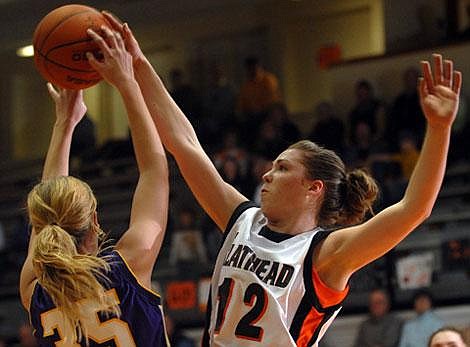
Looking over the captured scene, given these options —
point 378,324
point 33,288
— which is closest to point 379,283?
point 378,324

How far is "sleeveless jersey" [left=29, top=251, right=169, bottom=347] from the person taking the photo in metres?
3.13

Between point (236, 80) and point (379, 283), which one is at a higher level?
point (236, 80)

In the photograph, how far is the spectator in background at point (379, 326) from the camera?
29.3 feet

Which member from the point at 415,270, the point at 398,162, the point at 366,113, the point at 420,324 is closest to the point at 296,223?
the point at 420,324

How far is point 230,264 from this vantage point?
359 cm

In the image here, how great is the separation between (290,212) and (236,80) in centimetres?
1202

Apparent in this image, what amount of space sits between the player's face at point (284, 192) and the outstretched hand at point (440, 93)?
0.59 metres

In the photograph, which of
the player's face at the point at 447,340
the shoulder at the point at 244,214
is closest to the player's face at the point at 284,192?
the shoulder at the point at 244,214

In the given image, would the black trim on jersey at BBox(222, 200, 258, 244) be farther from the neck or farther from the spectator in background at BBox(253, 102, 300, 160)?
the spectator in background at BBox(253, 102, 300, 160)

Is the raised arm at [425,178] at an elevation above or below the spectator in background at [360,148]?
Result: above

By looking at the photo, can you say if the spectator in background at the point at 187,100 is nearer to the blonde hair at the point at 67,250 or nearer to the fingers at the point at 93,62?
Answer: the fingers at the point at 93,62

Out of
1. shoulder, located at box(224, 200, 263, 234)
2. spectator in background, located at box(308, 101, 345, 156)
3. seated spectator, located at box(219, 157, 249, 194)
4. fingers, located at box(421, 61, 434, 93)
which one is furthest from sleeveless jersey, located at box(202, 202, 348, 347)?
spectator in background, located at box(308, 101, 345, 156)

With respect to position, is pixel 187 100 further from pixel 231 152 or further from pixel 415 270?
pixel 415 270

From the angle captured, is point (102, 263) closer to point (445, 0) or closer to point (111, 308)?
point (111, 308)
